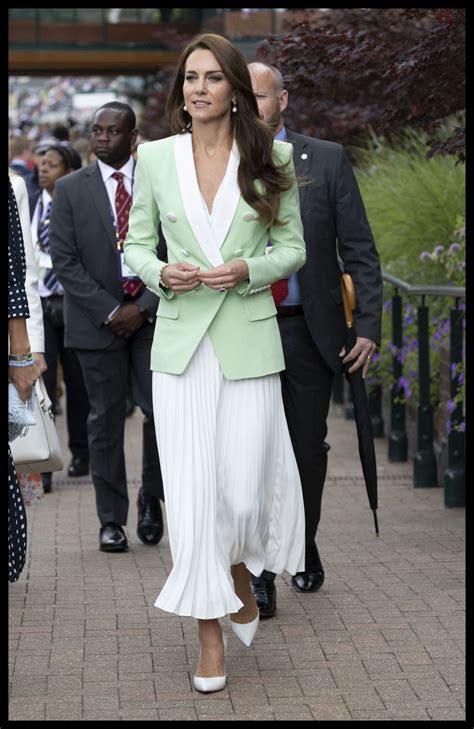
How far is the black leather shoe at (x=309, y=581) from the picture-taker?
665 cm

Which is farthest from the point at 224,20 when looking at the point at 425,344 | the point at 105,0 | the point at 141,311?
the point at 105,0

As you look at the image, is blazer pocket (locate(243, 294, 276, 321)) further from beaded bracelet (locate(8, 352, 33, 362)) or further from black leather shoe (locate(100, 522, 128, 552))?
black leather shoe (locate(100, 522, 128, 552))

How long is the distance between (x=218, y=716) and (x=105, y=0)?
249cm

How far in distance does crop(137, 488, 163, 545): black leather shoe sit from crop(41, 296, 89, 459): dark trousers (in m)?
2.42

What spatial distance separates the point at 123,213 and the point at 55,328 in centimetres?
260

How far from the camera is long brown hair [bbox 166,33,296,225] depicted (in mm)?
5211

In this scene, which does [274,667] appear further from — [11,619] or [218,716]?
[11,619]

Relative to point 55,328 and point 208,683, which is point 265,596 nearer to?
point 208,683

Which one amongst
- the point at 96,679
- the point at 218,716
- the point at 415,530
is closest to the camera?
the point at 218,716

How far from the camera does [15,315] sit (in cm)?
508

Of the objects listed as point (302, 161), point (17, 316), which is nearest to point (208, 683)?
point (17, 316)

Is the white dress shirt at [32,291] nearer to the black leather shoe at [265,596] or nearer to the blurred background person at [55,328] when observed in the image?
the black leather shoe at [265,596]

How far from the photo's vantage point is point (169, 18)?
36.2 m

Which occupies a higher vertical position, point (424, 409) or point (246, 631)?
point (424, 409)
